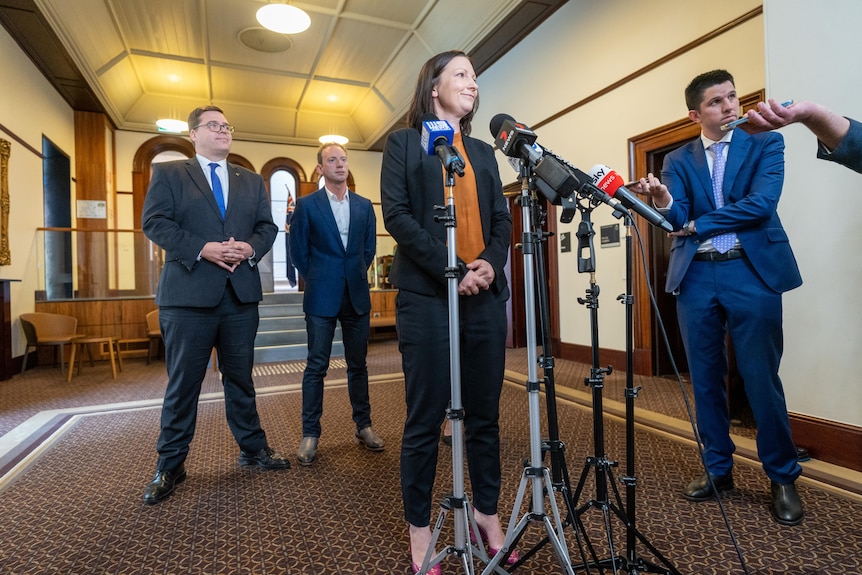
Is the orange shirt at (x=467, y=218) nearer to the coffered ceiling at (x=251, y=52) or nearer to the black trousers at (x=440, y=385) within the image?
the black trousers at (x=440, y=385)

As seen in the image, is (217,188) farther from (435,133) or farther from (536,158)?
(536,158)

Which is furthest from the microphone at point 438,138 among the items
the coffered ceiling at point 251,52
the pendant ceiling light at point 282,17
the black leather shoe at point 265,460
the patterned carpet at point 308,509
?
the pendant ceiling light at point 282,17

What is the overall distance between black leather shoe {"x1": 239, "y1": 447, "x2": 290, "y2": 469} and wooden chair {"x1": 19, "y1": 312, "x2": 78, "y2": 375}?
391 centimetres

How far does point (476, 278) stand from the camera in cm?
134

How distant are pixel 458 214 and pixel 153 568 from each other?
1.41 m

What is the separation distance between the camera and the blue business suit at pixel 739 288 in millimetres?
1795

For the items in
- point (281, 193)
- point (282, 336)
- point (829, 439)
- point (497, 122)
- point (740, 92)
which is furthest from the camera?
point (281, 193)

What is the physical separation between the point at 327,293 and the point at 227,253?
1.99ft

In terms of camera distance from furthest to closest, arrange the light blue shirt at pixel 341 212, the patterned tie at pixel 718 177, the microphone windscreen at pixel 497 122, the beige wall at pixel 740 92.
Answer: the light blue shirt at pixel 341 212 → the beige wall at pixel 740 92 → the patterned tie at pixel 718 177 → the microphone windscreen at pixel 497 122

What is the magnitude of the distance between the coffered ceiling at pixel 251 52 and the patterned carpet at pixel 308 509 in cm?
439

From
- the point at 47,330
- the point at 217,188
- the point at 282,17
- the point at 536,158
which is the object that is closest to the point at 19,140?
the point at 47,330

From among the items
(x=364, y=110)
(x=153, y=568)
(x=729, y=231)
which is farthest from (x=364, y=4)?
(x=153, y=568)

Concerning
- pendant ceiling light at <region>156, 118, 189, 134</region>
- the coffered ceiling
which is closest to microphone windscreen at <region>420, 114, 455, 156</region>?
the coffered ceiling

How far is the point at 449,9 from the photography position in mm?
5859
